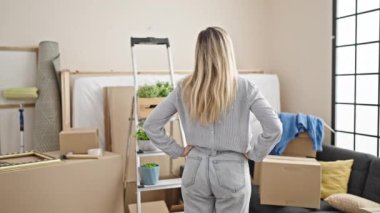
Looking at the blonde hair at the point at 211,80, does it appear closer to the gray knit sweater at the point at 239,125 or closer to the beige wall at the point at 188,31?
the gray knit sweater at the point at 239,125

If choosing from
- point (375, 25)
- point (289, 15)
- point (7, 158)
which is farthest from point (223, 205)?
point (289, 15)

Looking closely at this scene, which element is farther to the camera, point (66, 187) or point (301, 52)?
point (301, 52)

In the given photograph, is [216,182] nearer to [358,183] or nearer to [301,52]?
[358,183]

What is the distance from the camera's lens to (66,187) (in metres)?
2.31

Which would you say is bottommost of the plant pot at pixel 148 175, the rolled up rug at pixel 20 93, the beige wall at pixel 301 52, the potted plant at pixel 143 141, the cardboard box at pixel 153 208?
the cardboard box at pixel 153 208

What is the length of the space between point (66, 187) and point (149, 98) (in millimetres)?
889

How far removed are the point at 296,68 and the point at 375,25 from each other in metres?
0.97

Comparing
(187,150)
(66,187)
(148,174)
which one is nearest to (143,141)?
(148,174)

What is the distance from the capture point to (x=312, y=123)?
3.21 metres

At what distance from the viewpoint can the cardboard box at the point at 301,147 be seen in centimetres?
323

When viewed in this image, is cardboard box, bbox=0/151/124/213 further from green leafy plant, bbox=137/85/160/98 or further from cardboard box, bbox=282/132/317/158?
cardboard box, bbox=282/132/317/158

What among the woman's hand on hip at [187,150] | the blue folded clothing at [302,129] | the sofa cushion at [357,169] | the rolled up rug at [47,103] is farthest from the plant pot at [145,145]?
the sofa cushion at [357,169]

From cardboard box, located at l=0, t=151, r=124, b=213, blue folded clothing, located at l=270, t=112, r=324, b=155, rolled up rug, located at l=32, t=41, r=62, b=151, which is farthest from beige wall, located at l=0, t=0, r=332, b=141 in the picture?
cardboard box, located at l=0, t=151, r=124, b=213

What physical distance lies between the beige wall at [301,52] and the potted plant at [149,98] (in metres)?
1.65
